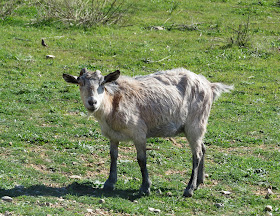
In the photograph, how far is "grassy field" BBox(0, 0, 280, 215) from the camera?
8875 mm

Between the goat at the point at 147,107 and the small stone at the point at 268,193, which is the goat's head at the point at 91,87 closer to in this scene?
the goat at the point at 147,107

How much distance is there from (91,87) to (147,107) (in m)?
1.30

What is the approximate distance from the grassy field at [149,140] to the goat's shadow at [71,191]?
0.02m

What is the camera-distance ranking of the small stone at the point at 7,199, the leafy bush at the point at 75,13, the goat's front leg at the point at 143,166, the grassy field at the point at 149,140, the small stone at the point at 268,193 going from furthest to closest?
the leafy bush at the point at 75,13 < the small stone at the point at 268,193 < the goat's front leg at the point at 143,166 < the grassy field at the point at 149,140 < the small stone at the point at 7,199

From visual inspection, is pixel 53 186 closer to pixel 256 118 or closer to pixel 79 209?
pixel 79 209

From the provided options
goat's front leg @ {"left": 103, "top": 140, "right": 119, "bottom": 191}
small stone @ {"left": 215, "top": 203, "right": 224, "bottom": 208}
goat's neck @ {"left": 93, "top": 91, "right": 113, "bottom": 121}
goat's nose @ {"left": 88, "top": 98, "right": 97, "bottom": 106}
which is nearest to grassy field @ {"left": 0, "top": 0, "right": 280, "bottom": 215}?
small stone @ {"left": 215, "top": 203, "right": 224, "bottom": 208}

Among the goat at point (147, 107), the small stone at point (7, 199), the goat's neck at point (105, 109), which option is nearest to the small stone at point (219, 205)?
the goat at point (147, 107)

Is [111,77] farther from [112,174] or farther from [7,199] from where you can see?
[7,199]

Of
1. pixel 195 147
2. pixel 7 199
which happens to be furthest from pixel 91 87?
pixel 195 147

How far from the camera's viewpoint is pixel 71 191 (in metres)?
8.80

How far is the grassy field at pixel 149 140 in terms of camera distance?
8875mm

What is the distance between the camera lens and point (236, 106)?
15.3m

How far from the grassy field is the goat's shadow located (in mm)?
22

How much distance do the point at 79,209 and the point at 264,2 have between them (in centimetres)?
2260
